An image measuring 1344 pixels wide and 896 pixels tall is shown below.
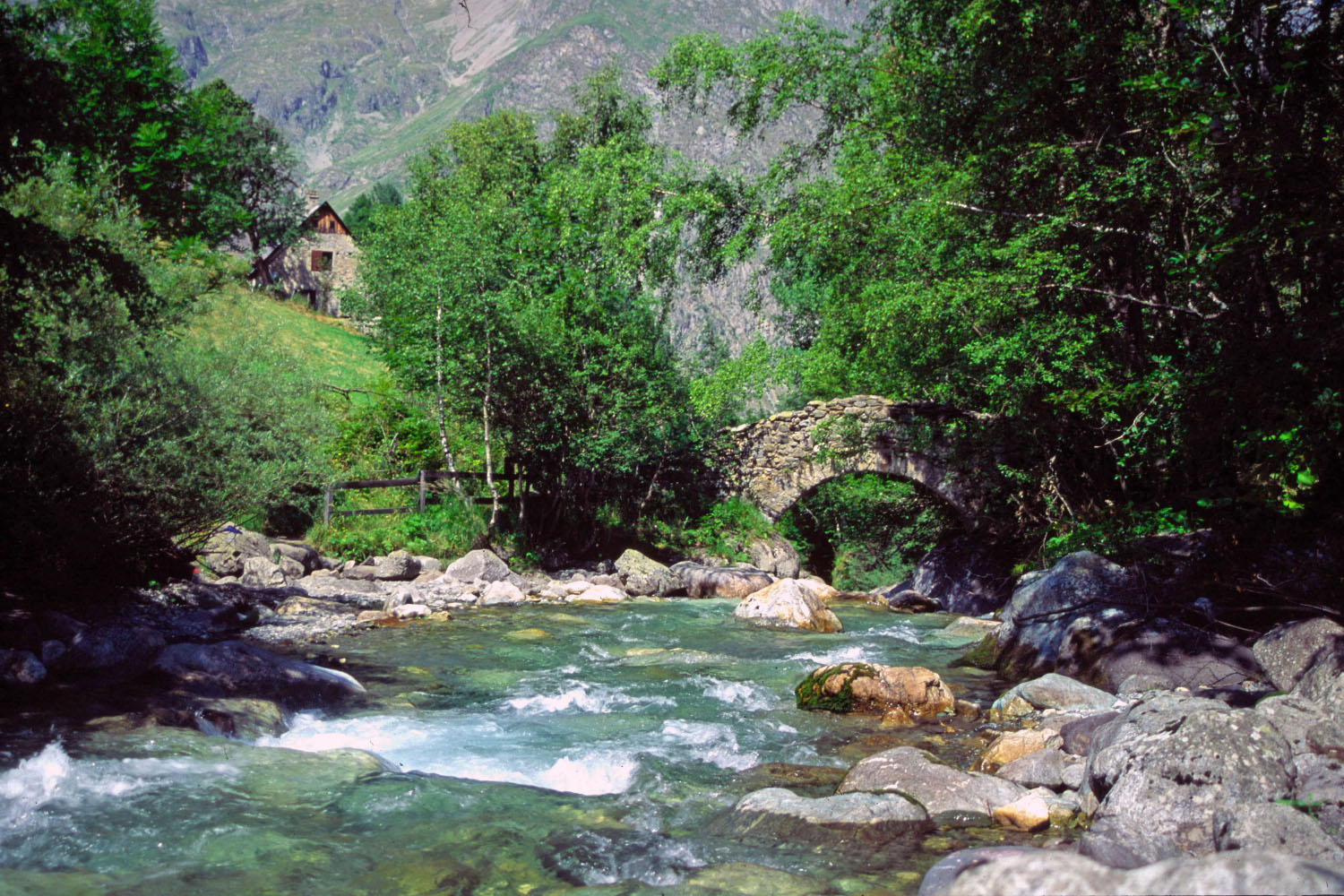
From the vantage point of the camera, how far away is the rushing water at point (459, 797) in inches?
157

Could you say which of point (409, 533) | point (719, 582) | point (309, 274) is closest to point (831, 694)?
point (719, 582)

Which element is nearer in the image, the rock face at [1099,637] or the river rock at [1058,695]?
the river rock at [1058,695]

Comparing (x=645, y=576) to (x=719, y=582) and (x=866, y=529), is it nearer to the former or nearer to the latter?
(x=719, y=582)

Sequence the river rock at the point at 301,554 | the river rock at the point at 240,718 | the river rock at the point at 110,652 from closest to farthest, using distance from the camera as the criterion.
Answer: the river rock at the point at 240,718 < the river rock at the point at 110,652 < the river rock at the point at 301,554

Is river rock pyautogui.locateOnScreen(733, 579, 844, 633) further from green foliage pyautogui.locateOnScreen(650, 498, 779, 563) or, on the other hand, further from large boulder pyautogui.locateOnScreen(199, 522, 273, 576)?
large boulder pyautogui.locateOnScreen(199, 522, 273, 576)


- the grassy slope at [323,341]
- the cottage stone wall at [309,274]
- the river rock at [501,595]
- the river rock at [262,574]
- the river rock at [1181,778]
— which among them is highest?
the cottage stone wall at [309,274]

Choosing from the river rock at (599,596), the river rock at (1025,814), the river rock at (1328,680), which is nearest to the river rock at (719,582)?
the river rock at (599,596)

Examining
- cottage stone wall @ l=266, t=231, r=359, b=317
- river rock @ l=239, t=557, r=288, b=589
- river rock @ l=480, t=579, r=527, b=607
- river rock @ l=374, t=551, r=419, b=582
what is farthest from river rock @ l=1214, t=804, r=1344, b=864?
cottage stone wall @ l=266, t=231, r=359, b=317

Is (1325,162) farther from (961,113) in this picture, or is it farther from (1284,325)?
(961,113)

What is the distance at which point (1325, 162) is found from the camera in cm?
575

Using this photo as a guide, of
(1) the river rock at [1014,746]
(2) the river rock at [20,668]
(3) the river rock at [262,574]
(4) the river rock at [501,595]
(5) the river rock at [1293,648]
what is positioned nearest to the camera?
(1) the river rock at [1014,746]

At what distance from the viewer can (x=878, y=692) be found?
732 cm

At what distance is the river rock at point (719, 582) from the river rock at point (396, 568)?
15.8 ft

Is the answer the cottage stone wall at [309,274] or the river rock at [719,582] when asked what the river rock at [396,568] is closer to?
the river rock at [719,582]
